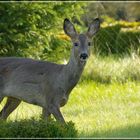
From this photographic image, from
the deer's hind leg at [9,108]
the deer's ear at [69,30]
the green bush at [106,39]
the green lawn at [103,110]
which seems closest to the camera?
the green lawn at [103,110]

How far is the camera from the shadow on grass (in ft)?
29.5

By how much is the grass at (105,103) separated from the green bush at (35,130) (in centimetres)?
102

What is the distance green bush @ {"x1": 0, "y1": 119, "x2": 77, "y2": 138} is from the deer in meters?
1.34

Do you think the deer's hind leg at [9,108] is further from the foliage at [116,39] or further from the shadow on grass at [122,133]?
the foliage at [116,39]

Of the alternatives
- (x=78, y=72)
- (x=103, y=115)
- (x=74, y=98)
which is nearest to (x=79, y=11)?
(x=74, y=98)

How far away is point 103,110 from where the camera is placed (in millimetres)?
11945

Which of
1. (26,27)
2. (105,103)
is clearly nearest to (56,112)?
(105,103)

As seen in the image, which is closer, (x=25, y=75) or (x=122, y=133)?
(x=122, y=133)

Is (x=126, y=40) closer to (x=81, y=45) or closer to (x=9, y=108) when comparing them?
(x=9, y=108)

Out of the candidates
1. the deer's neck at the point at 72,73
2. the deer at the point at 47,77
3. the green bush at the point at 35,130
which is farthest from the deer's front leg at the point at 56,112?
the green bush at the point at 35,130

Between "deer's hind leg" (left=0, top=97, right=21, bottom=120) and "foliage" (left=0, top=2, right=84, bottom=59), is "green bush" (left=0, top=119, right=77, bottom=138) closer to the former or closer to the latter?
"deer's hind leg" (left=0, top=97, right=21, bottom=120)

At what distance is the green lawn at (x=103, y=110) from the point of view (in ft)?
31.7

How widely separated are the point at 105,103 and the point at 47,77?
3327 mm

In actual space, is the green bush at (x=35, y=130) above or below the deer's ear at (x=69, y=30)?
below
